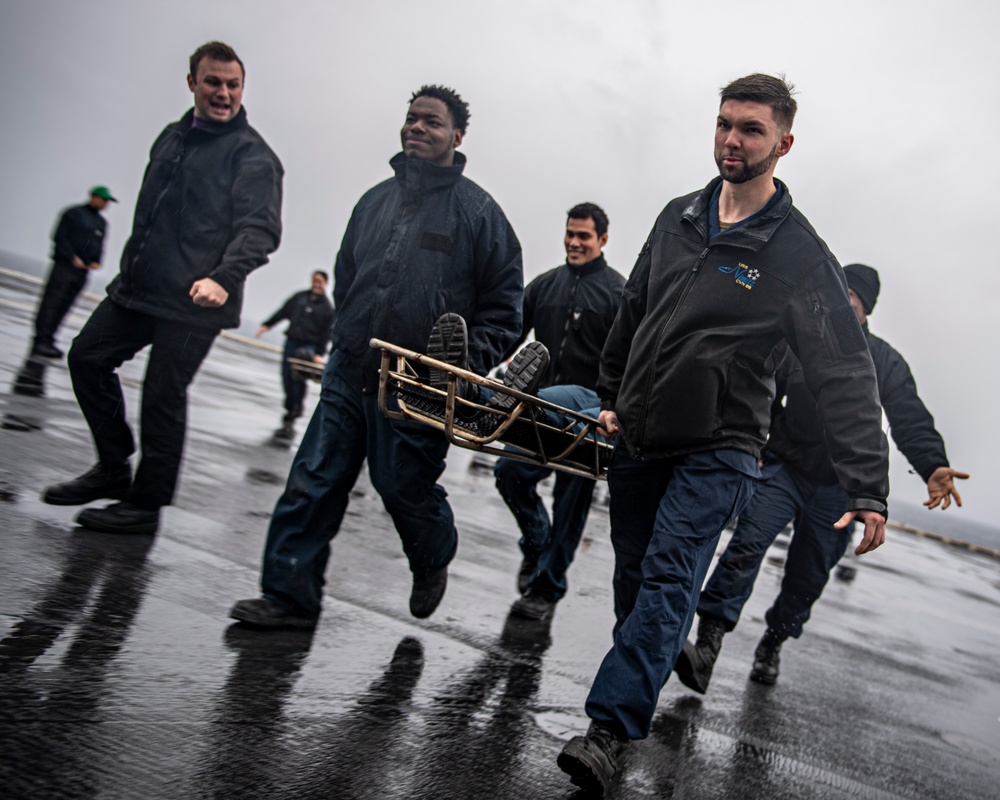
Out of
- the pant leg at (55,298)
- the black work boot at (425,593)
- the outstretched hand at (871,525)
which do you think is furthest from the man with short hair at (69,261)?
the outstretched hand at (871,525)

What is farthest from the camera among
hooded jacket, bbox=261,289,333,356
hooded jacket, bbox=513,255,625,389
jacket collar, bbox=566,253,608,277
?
hooded jacket, bbox=261,289,333,356

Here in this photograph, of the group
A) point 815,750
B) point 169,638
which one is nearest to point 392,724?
point 169,638

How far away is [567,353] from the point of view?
546 centimetres

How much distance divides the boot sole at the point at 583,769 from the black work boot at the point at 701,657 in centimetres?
129

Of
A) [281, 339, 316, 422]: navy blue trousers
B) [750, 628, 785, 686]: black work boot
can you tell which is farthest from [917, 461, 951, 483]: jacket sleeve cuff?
[281, 339, 316, 422]: navy blue trousers

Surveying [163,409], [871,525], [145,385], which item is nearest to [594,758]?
[871,525]

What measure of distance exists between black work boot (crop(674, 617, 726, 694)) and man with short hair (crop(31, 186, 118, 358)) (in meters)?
8.25

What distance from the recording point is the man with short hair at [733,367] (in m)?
2.85

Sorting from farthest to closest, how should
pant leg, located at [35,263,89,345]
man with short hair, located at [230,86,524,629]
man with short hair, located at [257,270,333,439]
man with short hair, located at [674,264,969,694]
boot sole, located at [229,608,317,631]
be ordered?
1. man with short hair, located at [257,270,333,439]
2. pant leg, located at [35,263,89,345]
3. man with short hair, located at [674,264,969,694]
4. man with short hair, located at [230,86,524,629]
5. boot sole, located at [229,608,317,631]

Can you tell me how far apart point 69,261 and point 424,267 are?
8.15 meters

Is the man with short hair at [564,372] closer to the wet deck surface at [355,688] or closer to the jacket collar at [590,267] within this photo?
the jacket collar at [590,267]

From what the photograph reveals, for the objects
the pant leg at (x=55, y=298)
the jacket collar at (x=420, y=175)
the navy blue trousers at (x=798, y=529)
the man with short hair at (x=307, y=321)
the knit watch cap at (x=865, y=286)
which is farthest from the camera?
the man with short hair at (x=307, y=321)

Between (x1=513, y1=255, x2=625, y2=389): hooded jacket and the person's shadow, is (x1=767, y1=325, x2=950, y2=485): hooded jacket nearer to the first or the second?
(x1=513, y1=255, x2=625, y2=389): hooded jacket

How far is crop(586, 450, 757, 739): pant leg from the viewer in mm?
2678
